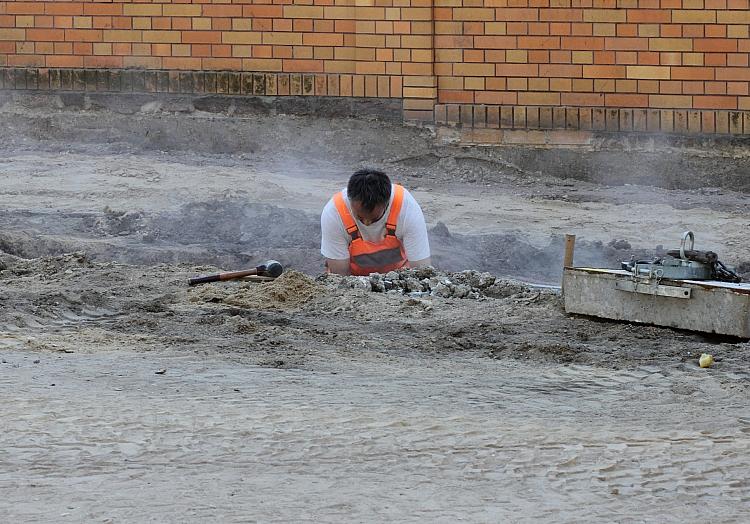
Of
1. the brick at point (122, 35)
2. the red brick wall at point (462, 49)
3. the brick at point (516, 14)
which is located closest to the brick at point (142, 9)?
the red brick wall at point (462, 49)

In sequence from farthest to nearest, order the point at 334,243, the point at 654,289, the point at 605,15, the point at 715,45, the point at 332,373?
1. the point at 605,15
2. the point at 715,45
3. the point at 334,243
4. the point at 654,289
5. the point at 332,373

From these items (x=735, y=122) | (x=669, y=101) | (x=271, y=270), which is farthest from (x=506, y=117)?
(x=271, y=270)

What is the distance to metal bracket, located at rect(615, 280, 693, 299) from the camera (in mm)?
5770

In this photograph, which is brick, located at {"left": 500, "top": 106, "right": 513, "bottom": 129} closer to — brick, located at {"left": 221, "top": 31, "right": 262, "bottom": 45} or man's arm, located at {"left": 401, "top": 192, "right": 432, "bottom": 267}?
brick, located at {"left": 221, "top": 31, "right": 262, "bottom": 45}

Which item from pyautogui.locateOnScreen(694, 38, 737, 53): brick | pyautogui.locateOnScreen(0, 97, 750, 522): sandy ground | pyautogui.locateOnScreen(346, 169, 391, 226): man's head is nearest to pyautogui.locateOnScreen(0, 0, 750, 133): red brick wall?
pyautogui.locateOnScreen(694, 38, 737, 53): brick

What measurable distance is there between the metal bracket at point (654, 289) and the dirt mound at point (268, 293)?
1.89 m

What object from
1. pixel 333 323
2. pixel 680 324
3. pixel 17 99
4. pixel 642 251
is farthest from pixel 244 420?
pixel 17 99

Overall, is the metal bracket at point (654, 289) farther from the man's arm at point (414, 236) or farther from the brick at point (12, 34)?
the brick at point (12, 34)

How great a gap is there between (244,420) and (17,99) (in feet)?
26.3

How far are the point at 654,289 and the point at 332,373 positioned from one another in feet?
5.42

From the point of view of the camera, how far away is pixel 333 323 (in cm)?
646

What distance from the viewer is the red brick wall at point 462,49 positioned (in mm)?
10648

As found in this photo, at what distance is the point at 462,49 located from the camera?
433 inches

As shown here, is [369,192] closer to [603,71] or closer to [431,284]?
[431,284]
